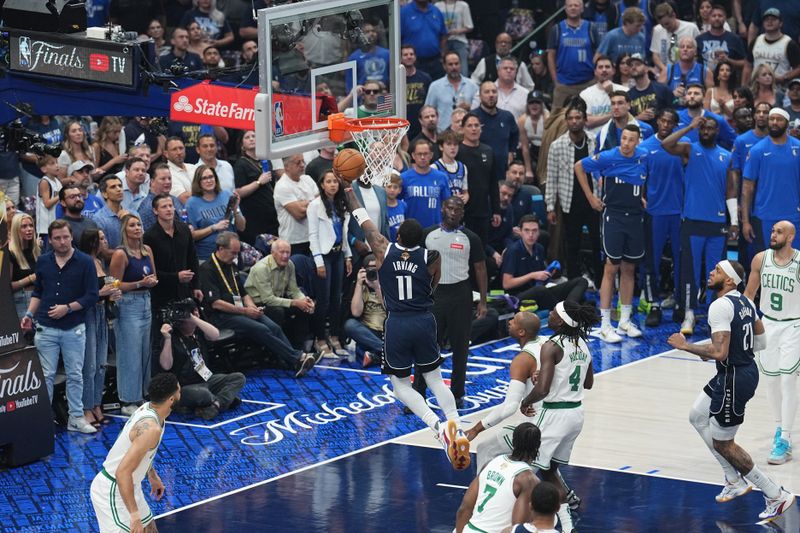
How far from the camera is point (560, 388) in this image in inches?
422

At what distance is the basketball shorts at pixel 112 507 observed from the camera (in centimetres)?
910

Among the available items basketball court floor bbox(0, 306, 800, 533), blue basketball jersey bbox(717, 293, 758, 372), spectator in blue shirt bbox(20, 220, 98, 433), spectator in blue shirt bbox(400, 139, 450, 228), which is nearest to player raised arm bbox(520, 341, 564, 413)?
basketball court floor bbox(0, 306, 800, 533)

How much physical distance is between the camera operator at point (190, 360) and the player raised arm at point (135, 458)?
454cm

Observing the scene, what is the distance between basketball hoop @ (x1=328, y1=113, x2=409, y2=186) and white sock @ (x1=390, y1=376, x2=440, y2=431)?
6.53 feet

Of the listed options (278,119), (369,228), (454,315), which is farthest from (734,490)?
(278,119)

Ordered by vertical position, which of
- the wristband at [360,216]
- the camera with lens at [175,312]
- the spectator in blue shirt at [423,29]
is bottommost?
the camera with lens at [175,312]

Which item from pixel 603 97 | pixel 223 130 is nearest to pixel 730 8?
pixel 603 97

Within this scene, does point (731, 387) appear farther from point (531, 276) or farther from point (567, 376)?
point (531, 276)

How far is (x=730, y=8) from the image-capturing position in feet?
75.3

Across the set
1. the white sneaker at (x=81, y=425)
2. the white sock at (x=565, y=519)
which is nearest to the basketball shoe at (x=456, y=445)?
the white sock at (x=565, y=519)

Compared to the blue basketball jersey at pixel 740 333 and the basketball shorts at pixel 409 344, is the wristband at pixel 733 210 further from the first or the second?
the basketball shorts at pixel 409 344

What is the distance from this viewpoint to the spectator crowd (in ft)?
45.0

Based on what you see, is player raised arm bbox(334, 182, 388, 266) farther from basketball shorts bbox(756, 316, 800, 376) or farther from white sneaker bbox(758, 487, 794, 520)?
white sneaker bbox(758, 487, 794, 520)

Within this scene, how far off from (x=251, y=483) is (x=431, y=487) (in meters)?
1.56
